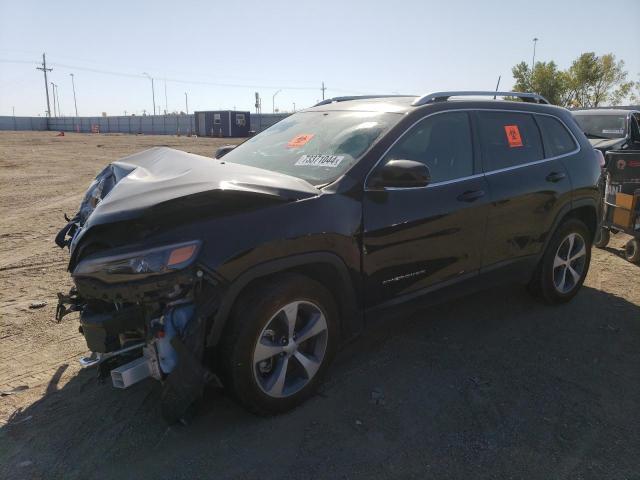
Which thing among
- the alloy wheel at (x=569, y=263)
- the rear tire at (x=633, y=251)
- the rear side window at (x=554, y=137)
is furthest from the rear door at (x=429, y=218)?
the rear tire at (x=633, y=251)

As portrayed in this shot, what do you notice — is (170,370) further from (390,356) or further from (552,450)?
(552,450)

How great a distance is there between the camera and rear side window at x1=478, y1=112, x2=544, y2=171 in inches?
159

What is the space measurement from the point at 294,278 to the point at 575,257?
332 cm

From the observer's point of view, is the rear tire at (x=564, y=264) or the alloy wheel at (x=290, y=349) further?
the rear tire at (x=564, y=264)

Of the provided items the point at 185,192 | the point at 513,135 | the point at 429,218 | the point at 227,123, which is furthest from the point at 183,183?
the point at 227,123

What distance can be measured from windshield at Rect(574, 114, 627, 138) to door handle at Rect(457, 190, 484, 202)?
8250 millimetres

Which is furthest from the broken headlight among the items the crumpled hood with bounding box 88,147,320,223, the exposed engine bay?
the crumpled hood with bounding box 88,147,320,223

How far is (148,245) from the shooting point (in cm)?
253

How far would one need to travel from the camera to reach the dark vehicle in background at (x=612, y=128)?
10.2 meters

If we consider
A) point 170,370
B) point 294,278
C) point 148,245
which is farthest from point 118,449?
point 294,278

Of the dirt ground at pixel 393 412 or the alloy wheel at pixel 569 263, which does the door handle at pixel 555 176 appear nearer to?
the alloy wheel at pixel 569 263

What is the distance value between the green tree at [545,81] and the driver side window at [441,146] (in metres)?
50.6

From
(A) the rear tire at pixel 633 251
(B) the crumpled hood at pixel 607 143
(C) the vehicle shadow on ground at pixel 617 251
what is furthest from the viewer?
(B) the crumpled hood at pixel 607 143

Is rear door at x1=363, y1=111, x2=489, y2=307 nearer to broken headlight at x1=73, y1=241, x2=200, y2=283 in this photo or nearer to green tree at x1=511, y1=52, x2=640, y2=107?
broken headlight at x1=73, y1=241, x2=200, y2=283
